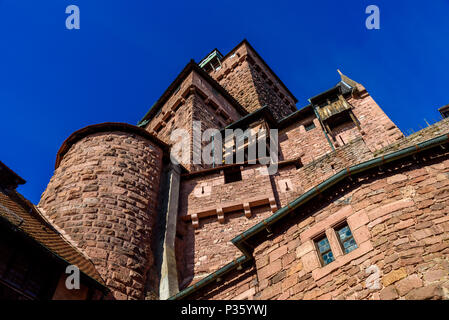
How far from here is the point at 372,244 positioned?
6.00 meters

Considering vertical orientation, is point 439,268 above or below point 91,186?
below

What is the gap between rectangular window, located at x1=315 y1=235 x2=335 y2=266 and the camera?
258 inches

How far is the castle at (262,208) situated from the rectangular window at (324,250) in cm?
3

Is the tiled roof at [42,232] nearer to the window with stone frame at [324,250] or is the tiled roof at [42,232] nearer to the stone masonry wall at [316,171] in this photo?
the window with stone frame at [324,250]

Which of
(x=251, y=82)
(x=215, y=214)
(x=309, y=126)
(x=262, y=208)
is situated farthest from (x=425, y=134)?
(x=251, y=82)

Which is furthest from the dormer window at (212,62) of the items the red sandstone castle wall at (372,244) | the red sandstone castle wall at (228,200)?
the red sandstone castle wall at (372,244)

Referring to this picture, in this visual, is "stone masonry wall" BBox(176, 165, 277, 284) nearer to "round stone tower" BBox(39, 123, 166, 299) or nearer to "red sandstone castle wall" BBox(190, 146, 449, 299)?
"round stone tower" BBox(39, 123, 166, 299)

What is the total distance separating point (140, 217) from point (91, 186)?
5.90 feet

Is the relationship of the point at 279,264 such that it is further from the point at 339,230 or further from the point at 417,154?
the point at 417,154

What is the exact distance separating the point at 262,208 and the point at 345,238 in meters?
6.49

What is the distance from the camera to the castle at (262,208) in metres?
5.96

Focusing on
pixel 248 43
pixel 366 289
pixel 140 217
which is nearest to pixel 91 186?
pixel 140 217

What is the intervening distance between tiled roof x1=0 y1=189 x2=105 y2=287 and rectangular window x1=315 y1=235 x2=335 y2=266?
4970 millimetres

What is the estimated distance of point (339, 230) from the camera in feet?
22.3
